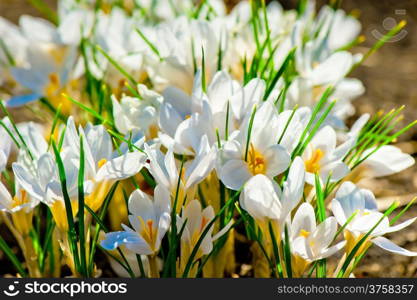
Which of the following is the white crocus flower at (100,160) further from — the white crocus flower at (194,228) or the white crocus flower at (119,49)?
the white crocus flower at (119,49)

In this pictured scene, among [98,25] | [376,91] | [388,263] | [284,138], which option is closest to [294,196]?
[284,138]

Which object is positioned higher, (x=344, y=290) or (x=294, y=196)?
(x=294, y=196)

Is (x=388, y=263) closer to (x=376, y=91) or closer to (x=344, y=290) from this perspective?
(x=344, y=290)

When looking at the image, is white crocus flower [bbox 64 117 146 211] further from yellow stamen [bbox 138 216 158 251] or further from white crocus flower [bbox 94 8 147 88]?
white crocus flower [bbox 94 8 147 88]

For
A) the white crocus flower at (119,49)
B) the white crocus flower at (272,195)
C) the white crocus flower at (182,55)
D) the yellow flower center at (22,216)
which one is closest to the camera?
the white crocus flower at (272,195)

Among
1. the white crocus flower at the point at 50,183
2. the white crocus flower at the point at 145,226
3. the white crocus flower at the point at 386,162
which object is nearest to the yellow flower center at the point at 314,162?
the white crocus flower at the point at 386,162

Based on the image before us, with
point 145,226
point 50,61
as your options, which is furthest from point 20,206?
point 50,61

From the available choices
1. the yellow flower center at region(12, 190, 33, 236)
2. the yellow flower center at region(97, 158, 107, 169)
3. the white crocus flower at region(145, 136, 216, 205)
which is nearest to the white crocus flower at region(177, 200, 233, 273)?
the white crocus flower at region(145, 136, 216, 205)
